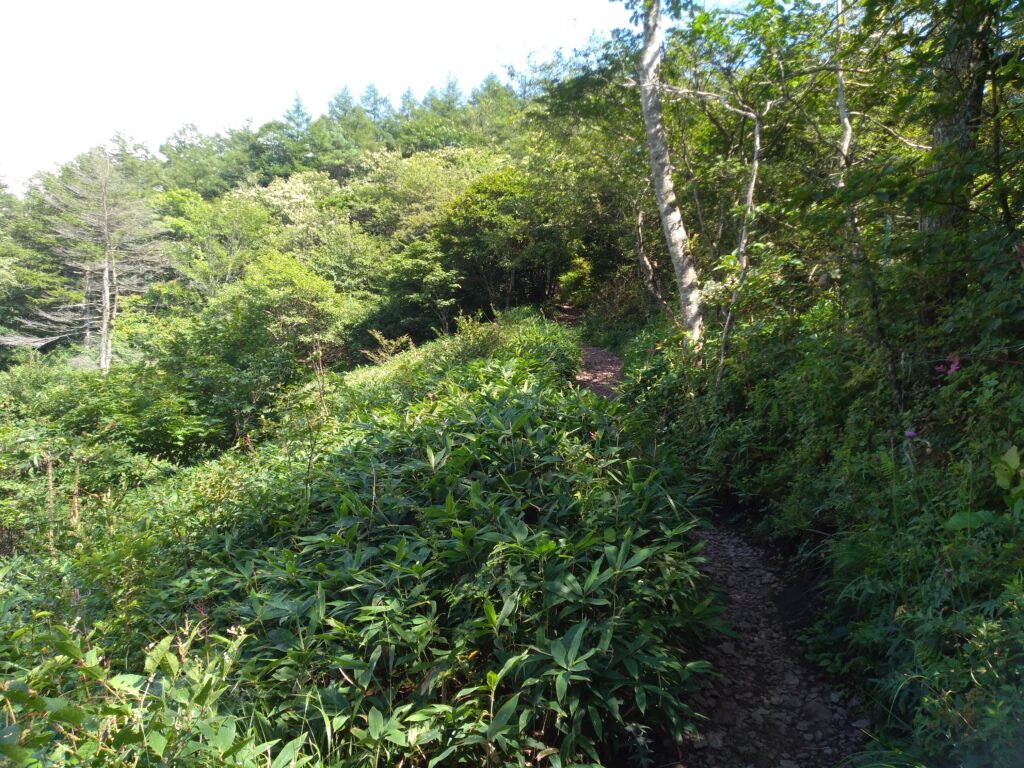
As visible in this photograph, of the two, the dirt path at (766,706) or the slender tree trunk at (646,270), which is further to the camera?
the slender tree trunk at (646,270)

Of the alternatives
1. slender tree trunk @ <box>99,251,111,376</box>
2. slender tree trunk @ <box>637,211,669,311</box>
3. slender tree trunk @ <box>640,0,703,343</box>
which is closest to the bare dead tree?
slender tree trunk @ <box>99,251,111,376</box>

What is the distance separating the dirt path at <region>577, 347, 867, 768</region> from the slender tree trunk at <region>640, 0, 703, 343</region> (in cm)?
432

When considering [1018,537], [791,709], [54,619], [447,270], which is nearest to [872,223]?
[1018,537]

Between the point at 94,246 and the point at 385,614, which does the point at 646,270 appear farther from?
the point at 94,246

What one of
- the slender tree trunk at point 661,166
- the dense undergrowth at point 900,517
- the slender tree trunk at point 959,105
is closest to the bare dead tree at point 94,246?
the slender tree trunk at point 661,166

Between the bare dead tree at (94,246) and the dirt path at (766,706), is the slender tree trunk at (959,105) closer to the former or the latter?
the dirt path at (766,706)

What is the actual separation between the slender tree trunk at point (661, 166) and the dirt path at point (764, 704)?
4317mm

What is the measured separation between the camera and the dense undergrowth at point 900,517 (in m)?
1.89

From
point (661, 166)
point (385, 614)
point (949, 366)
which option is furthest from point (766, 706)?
point (661, 166)

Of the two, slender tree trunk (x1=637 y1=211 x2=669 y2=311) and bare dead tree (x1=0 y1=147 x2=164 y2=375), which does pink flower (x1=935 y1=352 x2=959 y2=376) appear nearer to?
slender tree trunk (x1=637 y1=211 x2=669 y2=311)

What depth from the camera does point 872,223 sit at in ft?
14.5

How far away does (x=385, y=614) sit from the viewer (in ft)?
7.89

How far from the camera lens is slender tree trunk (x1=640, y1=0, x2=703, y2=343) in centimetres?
711

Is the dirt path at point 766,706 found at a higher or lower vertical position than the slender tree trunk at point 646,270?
lower
